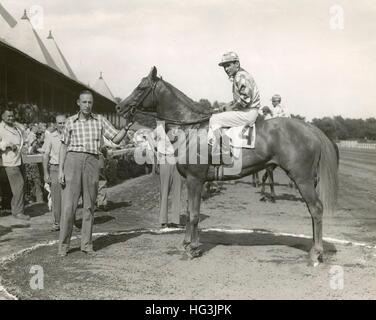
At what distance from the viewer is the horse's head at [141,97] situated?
7227 mm

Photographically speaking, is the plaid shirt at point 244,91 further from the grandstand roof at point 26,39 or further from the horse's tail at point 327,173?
the grandstand roof at point 26,39

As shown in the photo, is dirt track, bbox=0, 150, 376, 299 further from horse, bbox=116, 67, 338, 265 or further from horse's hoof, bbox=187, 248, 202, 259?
horse, bbox=116, 67, 338, 265

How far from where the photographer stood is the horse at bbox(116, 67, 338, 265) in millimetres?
6703

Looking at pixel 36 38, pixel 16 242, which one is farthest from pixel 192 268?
pixel 36 38

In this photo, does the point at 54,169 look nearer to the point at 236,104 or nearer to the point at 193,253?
the point at 193,253

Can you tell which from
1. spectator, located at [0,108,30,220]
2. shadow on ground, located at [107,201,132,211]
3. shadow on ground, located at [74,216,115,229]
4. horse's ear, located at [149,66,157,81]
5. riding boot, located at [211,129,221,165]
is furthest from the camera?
shadow on ground, located at [107,201,132,211]

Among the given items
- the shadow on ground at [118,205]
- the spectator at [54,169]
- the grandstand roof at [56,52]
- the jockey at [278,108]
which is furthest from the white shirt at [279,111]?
the grandstand roof at [56,52]

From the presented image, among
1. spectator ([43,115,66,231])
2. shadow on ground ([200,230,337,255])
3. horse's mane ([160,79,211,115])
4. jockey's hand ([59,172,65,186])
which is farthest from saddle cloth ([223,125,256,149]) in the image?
spectator ([43,115,66,231])

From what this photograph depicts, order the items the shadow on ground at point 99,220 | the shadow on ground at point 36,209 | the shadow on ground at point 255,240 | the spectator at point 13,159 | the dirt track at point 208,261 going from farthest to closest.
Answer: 1. the shadow on ground at point 36,209
2. the spectator at point 13,159
3. the shadow on ground at point 99,220
4. the shadow on ground at point 255,240
5. the dirt track at point 208,261

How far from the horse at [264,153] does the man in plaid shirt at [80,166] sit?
52cm

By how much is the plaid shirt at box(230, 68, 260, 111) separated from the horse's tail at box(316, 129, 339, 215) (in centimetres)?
100

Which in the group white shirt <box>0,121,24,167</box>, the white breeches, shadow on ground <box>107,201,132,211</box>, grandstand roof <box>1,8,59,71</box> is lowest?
shadow on ground <box>107,201,132,211</box>

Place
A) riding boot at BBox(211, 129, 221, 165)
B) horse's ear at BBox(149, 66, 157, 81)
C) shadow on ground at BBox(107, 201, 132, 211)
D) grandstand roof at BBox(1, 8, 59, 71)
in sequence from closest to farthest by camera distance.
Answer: riding boot at BBox(211, 129, 221, 165)
horse's ear at BBox(149, 66, 157, 81)
shadow on ground at BBox(107, 201, 132, 211)
grandstand roof at BBox(1, 8, 59, 71)
